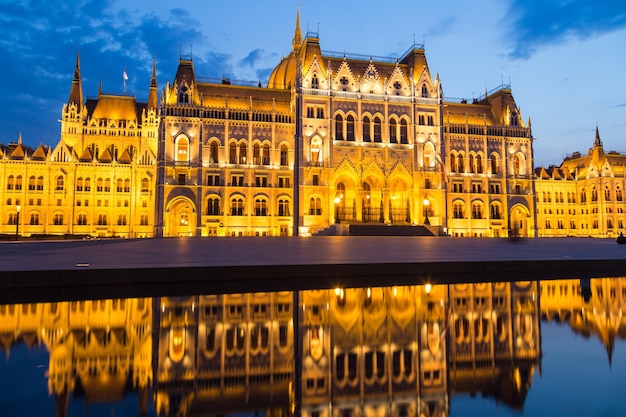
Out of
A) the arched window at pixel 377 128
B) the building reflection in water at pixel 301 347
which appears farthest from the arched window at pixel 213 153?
the building reflection in water at pixel 301 347

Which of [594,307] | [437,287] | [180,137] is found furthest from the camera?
[180,137]

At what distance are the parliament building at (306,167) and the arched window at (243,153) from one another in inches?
5.6

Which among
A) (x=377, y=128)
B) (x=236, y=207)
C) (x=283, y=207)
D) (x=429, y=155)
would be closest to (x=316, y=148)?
(x=283, y=207)

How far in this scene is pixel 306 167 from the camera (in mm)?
63594

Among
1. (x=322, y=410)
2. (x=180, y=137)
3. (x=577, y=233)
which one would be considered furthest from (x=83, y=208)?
(x=577, y=233)

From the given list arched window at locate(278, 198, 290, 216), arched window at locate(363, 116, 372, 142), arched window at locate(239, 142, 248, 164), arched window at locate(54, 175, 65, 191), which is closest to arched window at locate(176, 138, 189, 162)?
arched window at locate(239, 142, 248, 164)

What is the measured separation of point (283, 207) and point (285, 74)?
28266mm

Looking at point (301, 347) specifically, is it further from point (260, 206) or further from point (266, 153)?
point (266, 153)

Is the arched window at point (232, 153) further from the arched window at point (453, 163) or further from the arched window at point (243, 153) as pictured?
the arched window at point (453, 163)

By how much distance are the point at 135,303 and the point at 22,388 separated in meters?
5.25

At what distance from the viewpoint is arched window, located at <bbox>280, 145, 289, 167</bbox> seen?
66.9 m

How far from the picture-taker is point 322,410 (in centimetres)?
407

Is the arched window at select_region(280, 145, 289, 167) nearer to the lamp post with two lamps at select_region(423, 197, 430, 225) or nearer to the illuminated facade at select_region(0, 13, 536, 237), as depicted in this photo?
the illuminated facade at select_region(0, 13, 536, 237)

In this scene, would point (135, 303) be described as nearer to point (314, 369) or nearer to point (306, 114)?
point (314, 369)
